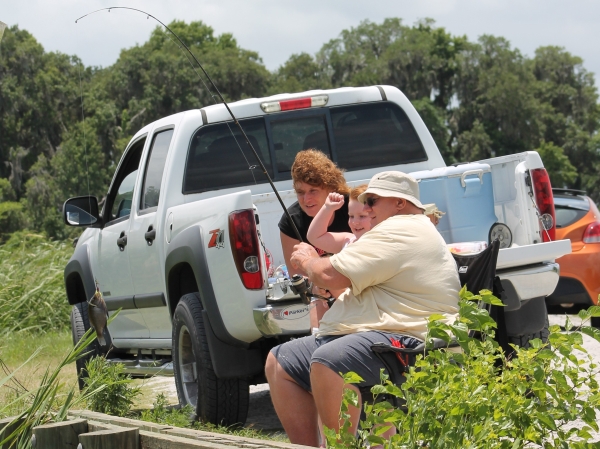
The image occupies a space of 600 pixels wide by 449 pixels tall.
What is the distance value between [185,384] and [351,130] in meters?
2.08

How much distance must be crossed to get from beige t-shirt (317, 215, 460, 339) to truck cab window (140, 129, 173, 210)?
289 cm

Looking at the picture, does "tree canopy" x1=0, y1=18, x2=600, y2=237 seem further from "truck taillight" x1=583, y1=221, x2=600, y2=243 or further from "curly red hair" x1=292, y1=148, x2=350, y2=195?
"curly red hair" x1=292, y1=148, x2=350, y2=195

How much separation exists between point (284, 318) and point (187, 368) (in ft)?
3.82

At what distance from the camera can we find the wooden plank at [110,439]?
133 inches

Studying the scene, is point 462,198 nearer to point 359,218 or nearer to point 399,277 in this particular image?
point 359,218

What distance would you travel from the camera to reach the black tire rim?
21.0 feet

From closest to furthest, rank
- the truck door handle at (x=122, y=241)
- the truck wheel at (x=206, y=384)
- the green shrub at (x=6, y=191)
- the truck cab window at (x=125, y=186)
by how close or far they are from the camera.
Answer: the truck wheel at (x=206, y=384) → the truck door handle at (x=122, y=241) → the truck cab window at (x=125, y=186) → the green shrub at (x=6, y=191)

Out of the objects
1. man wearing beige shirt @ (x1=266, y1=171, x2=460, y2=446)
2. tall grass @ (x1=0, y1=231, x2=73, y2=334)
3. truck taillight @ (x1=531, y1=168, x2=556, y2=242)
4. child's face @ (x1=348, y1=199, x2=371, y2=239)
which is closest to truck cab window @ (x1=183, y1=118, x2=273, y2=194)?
truck taillight @ (x1=531, y1=168, x2=556, y2=242)

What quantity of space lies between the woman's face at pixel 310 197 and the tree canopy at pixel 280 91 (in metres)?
44.3

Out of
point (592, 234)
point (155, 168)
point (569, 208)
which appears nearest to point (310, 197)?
point (155, 168)

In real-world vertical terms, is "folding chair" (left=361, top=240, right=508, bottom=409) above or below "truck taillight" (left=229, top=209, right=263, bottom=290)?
below

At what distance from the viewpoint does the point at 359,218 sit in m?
4.70

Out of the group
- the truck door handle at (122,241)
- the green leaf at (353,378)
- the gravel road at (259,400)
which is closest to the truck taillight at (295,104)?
the truck door handle at (122,241)

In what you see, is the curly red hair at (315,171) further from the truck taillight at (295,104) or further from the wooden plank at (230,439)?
the wooden plank at (230,439)
